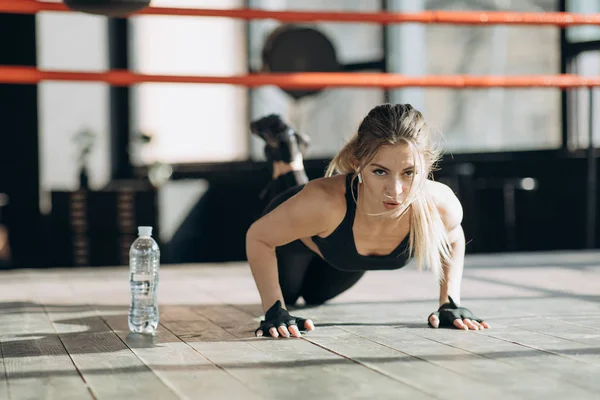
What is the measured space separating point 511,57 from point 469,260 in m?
1.91

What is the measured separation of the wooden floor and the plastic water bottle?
4 centimetres

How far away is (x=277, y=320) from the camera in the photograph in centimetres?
210

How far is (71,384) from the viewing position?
1.55 m

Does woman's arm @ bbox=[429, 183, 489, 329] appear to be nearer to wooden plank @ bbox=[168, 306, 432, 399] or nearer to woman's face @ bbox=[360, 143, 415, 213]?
woman's face @ bbox=[360, 143, 415, 213]

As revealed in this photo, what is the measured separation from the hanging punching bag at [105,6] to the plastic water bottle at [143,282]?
2.07 feet

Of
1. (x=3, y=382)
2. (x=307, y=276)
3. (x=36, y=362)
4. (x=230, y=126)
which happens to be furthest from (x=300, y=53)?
(x=3, y=382)

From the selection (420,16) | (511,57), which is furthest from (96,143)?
(420,16)

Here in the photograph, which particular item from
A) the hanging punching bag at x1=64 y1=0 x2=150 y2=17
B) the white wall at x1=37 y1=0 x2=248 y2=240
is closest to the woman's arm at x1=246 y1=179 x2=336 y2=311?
the hanging punching bag at x1=64 y1=0 x2=150 y2=17

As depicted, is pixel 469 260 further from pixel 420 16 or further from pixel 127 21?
pixel 127 21

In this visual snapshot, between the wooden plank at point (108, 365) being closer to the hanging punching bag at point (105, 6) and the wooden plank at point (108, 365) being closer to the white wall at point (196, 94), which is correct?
the hanging punching bag at point (105, 6)

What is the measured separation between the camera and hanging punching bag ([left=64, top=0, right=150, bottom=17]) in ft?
8.07

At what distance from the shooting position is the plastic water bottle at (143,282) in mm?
2242

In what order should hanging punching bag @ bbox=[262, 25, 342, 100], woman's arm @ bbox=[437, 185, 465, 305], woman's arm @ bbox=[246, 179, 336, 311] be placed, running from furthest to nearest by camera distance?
hanging punching bag @ bbox=[262, 25, 342, 100] → woman's arm @ bbox=[437, 185, 465, 305] → woman's arm @ bbox=[246, 179, 336, 311]

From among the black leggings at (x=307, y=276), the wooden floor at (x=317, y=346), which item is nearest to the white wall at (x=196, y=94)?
the wooden floor at (x=317, y=346)
